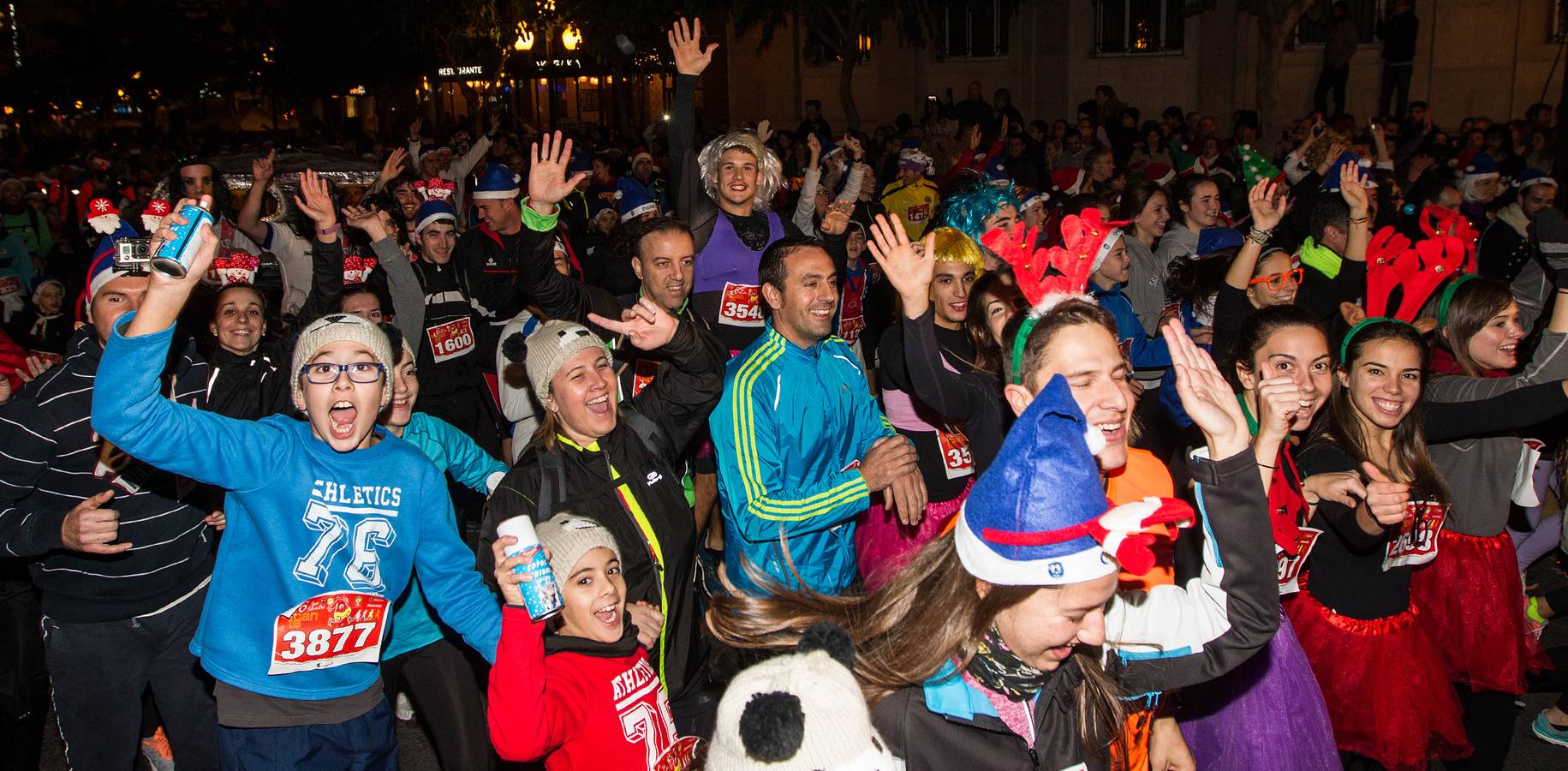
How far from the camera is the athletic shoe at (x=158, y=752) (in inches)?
182

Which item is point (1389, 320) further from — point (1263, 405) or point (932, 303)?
point (932, 303)

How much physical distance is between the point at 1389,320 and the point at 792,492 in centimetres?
238

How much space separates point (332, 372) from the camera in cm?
326

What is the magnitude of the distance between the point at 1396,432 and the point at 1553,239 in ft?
8.95

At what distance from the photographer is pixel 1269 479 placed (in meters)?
3.15

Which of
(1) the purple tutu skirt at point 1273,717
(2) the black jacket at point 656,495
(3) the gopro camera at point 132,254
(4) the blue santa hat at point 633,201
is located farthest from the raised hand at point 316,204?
(1) the purple tutu skirt at point 1273,717

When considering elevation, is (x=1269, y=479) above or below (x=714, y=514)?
above

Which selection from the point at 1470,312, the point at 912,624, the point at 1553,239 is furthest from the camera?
the point at 1553,239

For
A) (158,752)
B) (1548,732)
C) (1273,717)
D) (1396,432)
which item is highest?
(1396,432)

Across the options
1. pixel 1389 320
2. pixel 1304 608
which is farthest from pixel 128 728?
pixel 1389 320

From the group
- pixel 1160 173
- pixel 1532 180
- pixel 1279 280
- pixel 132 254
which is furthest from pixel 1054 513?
pixel 1160 173

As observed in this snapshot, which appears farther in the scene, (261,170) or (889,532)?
(261,170)

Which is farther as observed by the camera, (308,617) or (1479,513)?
(1479,513)

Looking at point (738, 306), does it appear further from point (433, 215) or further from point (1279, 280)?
point (1279, 280)
